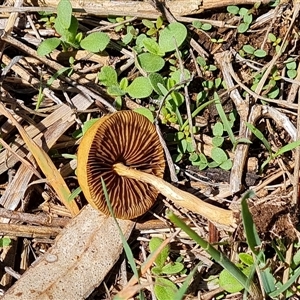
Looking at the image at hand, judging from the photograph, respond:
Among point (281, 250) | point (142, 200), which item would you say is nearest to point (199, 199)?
point (142, 200)

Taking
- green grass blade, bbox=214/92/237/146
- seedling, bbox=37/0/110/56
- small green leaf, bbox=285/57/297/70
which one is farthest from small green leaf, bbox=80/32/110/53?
small green leaf, bbox=285/57/297/70

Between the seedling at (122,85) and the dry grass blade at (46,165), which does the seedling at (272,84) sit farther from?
the dry grass blade at (46,165)

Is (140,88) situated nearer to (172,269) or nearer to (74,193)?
(74,193)

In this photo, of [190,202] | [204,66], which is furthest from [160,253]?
[204,66]

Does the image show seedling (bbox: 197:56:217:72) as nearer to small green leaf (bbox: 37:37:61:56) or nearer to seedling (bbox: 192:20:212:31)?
seedling (bbox: 192:20:212:31)

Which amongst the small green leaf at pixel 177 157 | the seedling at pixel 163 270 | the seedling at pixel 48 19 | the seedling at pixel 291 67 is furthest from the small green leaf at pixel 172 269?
the seedling at pixel 48 19

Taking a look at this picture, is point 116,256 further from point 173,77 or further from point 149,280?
point 173,77
